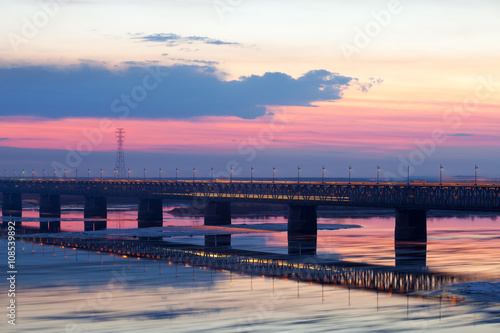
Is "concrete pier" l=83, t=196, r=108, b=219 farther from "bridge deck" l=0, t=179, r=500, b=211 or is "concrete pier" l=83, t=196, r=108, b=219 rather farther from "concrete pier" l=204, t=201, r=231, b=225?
"concrete pier" l=204, t=201, r=231, b=225

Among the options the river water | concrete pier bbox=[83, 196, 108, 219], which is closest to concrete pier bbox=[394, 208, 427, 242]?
the river water

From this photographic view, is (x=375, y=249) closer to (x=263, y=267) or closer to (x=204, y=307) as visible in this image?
(x=263, y=267)

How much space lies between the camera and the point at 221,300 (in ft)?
165

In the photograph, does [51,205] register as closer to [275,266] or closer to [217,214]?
[217,214]

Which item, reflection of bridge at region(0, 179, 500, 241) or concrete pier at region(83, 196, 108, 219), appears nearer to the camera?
reflection of bridge at region(0, 179, 500, 241)

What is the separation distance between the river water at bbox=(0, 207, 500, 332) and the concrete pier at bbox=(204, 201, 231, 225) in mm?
56898

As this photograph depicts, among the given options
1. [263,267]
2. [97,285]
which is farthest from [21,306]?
[263,267]

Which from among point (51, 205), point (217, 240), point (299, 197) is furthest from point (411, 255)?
point (51, 205)

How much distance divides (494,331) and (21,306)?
30.1 meters

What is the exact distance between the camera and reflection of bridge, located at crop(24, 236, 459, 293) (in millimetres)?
58938

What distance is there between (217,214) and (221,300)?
86197 mm

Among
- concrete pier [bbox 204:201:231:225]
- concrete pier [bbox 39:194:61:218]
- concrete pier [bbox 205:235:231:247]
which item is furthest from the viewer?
concrete pier [bbox 39:194:61:218]

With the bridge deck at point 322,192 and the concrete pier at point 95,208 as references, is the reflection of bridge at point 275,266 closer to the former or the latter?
the bridge deck at point 322,192

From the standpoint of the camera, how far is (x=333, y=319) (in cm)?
4406
